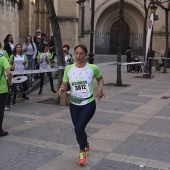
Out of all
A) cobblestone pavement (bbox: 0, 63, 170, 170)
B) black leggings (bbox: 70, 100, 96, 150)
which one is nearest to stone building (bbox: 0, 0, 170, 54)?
cobblestone pavement (bbox: 0, 63, 170, 170)

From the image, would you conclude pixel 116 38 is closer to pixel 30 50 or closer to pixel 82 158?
pixel 30 50

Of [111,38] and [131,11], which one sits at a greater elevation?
[131,11]

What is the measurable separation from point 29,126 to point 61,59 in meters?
3.64

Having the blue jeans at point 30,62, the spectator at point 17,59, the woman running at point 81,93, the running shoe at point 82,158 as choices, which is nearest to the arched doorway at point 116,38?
the blue jeans at point 30,62

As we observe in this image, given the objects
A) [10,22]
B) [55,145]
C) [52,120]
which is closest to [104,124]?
[52,120]

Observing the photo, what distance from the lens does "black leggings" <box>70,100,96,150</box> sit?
17.3 ft

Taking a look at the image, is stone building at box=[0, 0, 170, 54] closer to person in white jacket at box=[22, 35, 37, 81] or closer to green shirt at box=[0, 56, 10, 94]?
person in white jacket at box=[22, 35, 37, 81]

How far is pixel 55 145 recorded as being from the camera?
633 centimetres

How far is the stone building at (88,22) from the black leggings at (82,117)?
14.0 m

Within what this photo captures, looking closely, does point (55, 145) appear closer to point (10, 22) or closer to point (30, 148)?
point (30, 148)

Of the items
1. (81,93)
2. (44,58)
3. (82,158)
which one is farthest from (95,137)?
(44,58)

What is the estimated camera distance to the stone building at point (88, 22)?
831 inches

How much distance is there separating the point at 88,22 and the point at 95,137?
31.6m

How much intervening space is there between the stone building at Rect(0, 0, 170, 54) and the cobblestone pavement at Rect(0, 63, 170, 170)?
10451 mm
